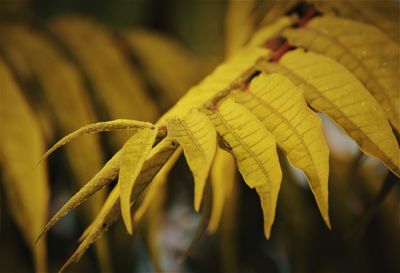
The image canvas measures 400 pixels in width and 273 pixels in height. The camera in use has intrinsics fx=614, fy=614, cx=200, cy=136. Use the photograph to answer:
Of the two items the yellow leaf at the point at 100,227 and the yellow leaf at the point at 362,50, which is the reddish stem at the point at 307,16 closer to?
the yellow leaf at the point at 362,50

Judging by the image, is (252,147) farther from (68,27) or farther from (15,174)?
(68,27)

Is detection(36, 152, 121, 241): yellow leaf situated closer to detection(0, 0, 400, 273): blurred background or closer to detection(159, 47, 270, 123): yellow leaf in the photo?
detection(159, 47, 270, 123): yellow leaf

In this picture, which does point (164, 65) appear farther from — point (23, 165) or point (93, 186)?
point (93, 186)

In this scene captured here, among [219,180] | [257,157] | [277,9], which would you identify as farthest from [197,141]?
[277,9]

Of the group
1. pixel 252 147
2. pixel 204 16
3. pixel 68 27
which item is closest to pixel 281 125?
pixel 252 147

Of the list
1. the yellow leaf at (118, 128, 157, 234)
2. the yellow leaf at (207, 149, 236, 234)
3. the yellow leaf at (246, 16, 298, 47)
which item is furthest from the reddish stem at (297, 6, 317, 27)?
the yellow leaf at (118, 128, 157, 234)

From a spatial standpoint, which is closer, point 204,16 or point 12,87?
point 12,87

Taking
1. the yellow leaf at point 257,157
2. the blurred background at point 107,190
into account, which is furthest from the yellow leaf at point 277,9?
the yellow leaf at point 257,157
